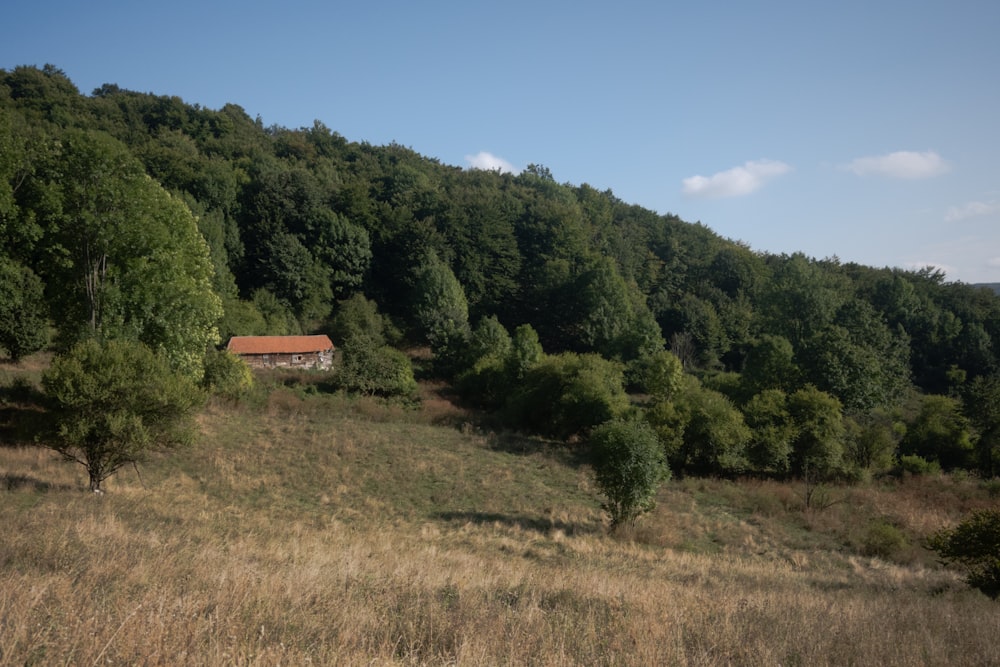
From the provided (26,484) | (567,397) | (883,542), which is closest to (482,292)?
(567,397)

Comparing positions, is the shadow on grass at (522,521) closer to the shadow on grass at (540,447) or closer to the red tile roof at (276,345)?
the shadow on grass at (540,447)

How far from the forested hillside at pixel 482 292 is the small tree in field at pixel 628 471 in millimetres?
9693

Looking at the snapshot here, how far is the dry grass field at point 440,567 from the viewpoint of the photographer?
5.01 m

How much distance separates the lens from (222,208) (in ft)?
181

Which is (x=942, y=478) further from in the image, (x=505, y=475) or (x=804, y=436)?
(x=505, y=475)

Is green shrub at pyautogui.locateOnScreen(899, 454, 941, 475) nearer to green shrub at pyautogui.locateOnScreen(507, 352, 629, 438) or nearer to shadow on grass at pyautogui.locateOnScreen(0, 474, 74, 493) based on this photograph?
green shrub at pyautogui.locateOnScreen(507, 352, 629, 438)

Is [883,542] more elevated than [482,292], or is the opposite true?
[482,292]

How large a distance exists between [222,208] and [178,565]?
182 feet

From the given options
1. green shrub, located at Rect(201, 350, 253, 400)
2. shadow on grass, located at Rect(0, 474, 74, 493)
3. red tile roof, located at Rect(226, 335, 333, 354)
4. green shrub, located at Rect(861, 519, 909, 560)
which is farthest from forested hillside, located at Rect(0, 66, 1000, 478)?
green shrub, located at Rect(201, 350, 253, 400)

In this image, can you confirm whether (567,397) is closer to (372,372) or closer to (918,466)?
(372,372)

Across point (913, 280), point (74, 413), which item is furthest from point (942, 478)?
point (913, 280)

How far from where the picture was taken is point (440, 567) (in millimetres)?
9984

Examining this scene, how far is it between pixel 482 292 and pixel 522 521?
137 ft

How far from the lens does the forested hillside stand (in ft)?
61.8
